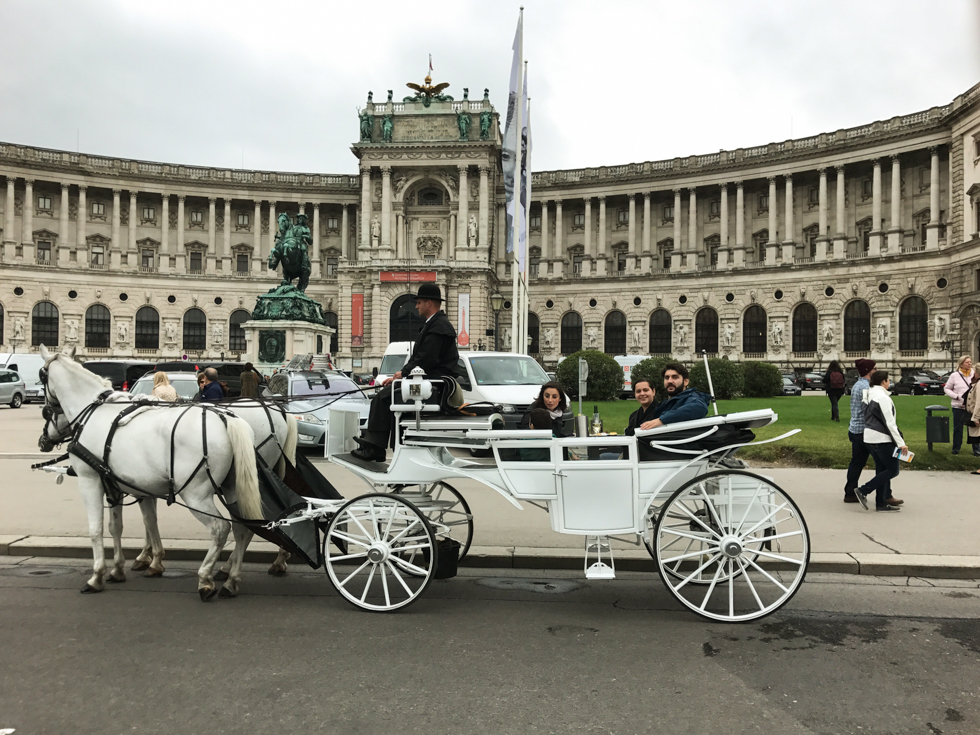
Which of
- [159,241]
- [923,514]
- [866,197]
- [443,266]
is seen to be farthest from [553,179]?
[923,514]

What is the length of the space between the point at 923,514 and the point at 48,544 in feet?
34.3

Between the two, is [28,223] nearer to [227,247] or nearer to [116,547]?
[227,247]

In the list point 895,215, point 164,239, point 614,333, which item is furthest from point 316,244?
point 895,215

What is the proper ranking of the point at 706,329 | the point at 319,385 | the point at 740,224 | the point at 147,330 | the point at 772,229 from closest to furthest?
the point at 319,385
the point at 772,229
the point at 740,224
the point at 706,329
the point at 147,330

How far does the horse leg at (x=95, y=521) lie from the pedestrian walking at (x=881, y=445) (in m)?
9.06

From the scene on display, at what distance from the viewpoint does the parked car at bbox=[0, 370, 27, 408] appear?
36062 mm

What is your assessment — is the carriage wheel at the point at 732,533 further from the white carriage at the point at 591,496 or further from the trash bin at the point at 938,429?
the trash bin at the point at 938,429

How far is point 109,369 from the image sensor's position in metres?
40.7

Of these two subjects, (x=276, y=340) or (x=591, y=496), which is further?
(x=276, y=340)

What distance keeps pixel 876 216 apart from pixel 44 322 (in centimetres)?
6933

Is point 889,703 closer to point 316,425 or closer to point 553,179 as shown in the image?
point 316,425

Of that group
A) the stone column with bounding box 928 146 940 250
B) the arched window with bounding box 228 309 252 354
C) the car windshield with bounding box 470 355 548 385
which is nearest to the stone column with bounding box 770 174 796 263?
the stone column with bounding box 928 146 940 250

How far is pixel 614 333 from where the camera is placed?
224 feet

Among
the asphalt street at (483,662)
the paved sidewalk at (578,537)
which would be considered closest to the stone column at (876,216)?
the paved sidewalk at (578,537)
